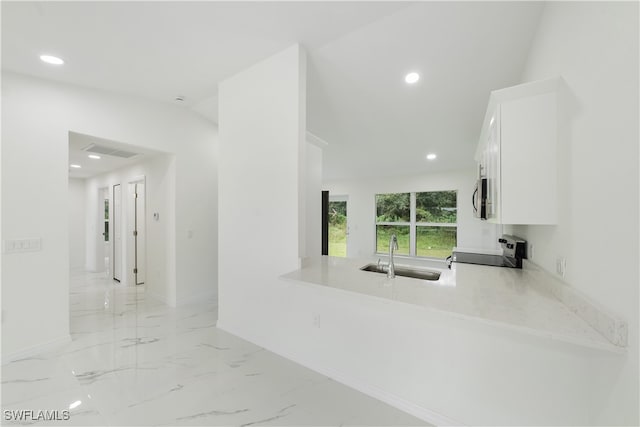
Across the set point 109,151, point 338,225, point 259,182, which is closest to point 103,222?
point 109,151

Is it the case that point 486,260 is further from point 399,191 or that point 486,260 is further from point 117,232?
point 117,232

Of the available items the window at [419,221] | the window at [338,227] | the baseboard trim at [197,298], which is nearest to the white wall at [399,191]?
the window at [419,221]

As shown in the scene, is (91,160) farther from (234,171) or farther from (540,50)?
(540,50)

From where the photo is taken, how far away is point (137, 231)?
4.51 meters

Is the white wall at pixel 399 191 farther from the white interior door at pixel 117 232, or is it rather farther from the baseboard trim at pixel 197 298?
the white interior door at pixel 117 232

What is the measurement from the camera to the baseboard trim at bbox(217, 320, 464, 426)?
158cm

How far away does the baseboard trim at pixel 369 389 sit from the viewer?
5.19 ft

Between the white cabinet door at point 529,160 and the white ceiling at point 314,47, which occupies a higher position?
the white ceiling at point 314,47

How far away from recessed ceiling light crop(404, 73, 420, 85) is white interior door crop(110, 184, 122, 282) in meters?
5.47

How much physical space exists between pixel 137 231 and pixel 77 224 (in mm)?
3139

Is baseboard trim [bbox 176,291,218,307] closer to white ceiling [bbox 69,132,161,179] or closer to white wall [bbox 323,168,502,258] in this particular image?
white ceiling [bbox 69,132,161,179]

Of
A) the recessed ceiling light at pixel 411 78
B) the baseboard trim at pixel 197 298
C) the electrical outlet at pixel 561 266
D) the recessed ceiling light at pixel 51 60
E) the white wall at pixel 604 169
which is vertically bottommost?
the baseboard trim at pixel 197 298

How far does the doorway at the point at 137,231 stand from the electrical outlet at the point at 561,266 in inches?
207

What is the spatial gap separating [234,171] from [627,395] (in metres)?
3.00
